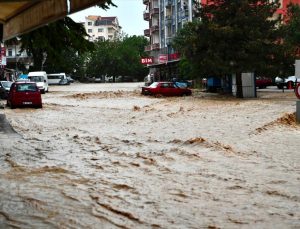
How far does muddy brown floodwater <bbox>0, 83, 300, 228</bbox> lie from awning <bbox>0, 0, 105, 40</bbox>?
8.87 feet

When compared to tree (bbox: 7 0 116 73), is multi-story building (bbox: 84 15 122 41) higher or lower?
higher

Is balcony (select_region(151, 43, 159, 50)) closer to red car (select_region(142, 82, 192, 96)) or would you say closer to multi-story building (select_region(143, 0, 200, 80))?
multi-story building (select_region(143, 0, 200, 80))

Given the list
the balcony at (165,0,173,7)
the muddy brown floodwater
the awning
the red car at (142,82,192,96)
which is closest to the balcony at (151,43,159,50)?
the balcony at (165,0,173,7)

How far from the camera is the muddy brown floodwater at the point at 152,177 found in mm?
6461

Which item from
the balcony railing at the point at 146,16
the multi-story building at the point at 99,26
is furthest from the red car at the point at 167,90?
the multi-story building at the point at 99,26

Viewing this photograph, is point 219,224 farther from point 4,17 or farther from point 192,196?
point 4,17

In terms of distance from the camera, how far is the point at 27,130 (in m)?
17.6

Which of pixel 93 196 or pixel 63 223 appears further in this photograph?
pixel 93 196

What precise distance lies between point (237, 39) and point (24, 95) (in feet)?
49.4

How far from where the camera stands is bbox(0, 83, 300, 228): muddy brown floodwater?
21.2ft

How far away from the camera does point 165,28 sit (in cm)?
8031

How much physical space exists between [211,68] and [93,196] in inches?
1075

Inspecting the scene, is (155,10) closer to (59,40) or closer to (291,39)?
(291,39)

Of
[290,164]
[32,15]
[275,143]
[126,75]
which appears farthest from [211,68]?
[126,75]
